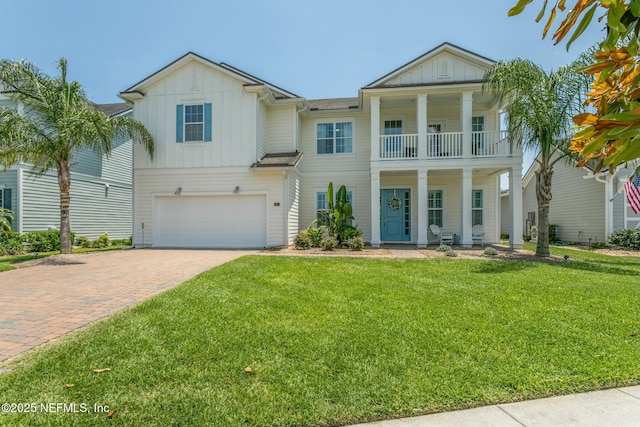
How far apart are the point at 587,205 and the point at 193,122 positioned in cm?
1907

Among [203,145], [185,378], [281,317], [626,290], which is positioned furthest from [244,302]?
[203,145]

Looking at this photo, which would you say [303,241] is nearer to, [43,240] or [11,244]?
[43,240]

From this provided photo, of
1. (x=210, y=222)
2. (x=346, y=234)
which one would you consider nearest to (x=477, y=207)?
(x=346, y=234)

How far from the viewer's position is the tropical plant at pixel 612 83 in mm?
Answer: 904

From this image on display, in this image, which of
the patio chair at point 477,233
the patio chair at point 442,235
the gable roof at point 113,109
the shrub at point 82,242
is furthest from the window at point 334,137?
the shrub at point 82,242

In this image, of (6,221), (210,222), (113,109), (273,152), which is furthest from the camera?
(113,109)

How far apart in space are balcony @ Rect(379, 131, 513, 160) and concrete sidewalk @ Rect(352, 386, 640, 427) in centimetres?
1139

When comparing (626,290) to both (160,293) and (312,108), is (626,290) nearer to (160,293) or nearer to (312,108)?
(160,293)

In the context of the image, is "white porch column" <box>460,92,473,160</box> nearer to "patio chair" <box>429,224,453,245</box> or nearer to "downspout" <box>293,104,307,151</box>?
"patio chair" <box>429,224,453,245</box>

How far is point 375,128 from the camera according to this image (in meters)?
13.5

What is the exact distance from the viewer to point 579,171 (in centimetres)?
1688

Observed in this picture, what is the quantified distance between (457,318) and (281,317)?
2.43m

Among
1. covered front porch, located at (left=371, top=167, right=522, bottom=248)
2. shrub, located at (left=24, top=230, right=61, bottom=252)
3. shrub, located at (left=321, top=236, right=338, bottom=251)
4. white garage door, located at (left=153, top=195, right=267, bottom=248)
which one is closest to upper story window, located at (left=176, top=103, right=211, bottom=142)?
white garage door, located at (left=153, top=195, right=267, bottom=248)

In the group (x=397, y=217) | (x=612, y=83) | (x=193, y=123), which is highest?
(x=193, y=123)
